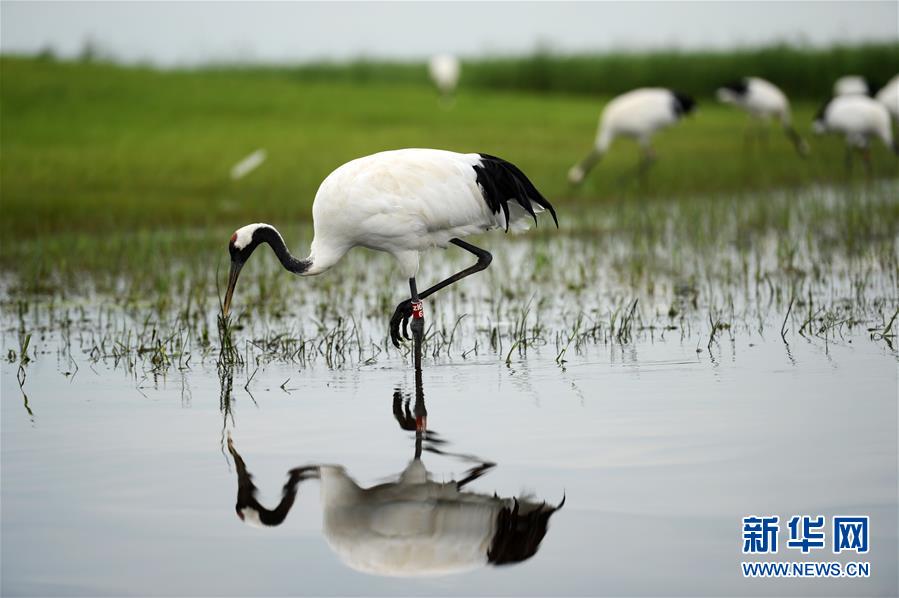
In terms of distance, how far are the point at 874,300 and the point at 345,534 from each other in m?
5.60

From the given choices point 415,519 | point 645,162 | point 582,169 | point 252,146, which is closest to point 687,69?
point 645,162

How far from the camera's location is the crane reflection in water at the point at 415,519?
4430 millimetres

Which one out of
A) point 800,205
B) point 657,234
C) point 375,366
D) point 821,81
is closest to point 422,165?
point 375,366

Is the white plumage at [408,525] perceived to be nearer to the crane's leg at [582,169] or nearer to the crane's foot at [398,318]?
the crane's foot at [398,318]

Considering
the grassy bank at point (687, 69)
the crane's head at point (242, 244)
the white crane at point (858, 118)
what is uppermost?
the grassy bank at point (687, 69)

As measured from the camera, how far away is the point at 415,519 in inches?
188

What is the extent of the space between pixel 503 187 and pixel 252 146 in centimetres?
1305

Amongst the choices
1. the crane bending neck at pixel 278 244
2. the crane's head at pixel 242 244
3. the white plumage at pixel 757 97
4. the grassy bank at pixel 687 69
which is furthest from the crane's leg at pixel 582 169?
the grassy bank at pixel 687 69

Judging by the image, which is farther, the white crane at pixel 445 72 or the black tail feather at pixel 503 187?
the white crane at pixel 445 72

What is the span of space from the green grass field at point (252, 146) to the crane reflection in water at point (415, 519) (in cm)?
1007

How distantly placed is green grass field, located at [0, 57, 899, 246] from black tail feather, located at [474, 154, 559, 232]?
7435 mm

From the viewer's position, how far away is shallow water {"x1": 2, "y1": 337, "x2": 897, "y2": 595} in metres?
4.35

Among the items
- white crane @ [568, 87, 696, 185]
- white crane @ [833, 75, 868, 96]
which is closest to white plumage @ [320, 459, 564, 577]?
white crane @ [568, 87, 696, 185]

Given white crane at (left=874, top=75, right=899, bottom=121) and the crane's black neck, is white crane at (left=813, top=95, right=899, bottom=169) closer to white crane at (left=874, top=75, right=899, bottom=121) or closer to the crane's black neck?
white crane at (left=874, top=75, right=899, bottom=121)
